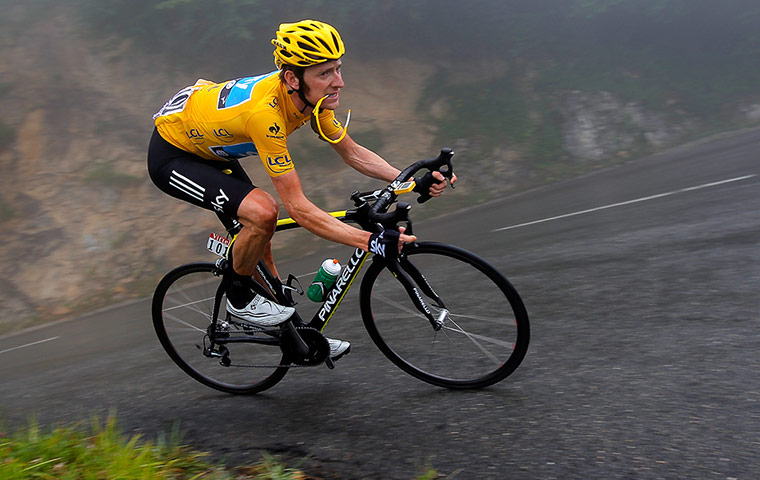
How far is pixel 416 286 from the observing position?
12.1ft

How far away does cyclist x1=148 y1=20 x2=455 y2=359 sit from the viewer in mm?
3381

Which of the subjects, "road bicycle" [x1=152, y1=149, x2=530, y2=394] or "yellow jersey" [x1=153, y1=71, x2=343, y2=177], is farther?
"road bicycle" [x1=152, y1=149, x2=530, y2=394]

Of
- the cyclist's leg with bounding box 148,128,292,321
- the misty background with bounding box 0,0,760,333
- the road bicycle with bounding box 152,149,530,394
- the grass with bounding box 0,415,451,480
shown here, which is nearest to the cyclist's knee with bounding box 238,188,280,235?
the cyclist's leg with bounding box 148,128,292,321

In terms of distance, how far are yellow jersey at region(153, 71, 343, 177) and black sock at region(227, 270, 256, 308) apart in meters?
0.68

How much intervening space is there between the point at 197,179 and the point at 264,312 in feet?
2.73

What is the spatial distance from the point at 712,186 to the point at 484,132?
5.12 meters

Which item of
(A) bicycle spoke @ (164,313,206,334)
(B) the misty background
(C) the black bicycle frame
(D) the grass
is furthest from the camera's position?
(B) the misty background

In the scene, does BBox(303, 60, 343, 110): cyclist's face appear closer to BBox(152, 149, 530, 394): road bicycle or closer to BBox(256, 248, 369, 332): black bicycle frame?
BBox(152, 149, 530, 394): road bicycle

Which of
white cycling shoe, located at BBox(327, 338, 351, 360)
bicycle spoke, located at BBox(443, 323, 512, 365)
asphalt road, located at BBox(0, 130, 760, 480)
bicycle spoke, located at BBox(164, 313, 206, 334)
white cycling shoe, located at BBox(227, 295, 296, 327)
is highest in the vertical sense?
white cycling shoe, located at BBox(227, 295, 296, 327)

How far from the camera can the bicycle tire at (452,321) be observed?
11.6 feet

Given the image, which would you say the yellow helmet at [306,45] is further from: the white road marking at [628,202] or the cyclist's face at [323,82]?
the white road marking at [628,202]

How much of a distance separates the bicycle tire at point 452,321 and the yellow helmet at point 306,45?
3.51ft

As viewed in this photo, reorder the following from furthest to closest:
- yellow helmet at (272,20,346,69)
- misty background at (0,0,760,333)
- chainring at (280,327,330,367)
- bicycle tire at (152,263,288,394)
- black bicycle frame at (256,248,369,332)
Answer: misty background at (0,0,760,333)
bicycle tire at (152,263,288,394)
chainring at (280,327,330,367)
black bicycle frame at (256,248,369,332)
yellow helmet at (272,20,346,69)

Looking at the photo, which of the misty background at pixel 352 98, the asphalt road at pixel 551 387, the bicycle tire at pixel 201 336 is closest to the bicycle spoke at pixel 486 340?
the asphalt road at pixel 551 387
